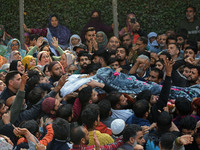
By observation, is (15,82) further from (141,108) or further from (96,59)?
(141,108)

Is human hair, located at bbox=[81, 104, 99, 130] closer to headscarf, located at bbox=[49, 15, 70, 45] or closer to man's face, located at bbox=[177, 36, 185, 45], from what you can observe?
man's face, located at bbox=[177, 36, 185, 45]

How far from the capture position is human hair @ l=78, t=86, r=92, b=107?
648cm

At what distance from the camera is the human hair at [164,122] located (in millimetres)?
5668

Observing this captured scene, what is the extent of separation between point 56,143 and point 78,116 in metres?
1.25

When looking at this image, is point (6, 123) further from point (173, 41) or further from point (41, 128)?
point (173, 41)

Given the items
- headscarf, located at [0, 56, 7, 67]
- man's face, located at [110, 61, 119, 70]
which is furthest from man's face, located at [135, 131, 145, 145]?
headscarf, located at [0, 56, 7, 67]

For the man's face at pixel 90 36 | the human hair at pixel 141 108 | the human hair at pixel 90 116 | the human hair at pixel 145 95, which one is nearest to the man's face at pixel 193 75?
the human hair at pixel 145 95

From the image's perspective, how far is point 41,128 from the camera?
6316mm

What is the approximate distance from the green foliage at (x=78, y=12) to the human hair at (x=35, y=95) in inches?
259

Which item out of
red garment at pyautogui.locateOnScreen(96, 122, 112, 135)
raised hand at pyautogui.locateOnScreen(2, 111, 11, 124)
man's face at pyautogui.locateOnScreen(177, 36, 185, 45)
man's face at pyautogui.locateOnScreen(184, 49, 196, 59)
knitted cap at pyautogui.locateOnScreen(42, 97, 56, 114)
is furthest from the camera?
man's face at pyautogui.locateOnScreen(177, 36, 185, 45)

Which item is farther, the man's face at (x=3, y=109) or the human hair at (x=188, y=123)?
the man's face at (x=3, y=109)

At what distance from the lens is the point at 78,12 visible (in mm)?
13289

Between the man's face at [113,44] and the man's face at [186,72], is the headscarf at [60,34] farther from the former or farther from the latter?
the man's face at [186,72]

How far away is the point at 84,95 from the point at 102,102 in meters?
0.41
